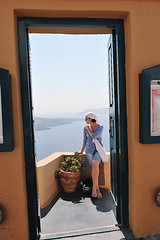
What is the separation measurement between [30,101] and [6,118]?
466mm

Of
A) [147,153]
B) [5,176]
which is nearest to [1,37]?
[5,176]

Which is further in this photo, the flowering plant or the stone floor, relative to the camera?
the flowering plant

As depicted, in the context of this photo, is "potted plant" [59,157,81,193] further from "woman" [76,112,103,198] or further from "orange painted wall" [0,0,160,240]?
"orange painted wall" [0,0,160,240]

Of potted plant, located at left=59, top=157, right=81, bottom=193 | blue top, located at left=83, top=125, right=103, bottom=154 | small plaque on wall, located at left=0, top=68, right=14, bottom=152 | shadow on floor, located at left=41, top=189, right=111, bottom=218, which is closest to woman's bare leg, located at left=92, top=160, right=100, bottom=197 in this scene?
shadow on floor, located at left=41, top=189, right=111, bottom=218

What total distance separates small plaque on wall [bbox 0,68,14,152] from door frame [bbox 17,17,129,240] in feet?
0.78

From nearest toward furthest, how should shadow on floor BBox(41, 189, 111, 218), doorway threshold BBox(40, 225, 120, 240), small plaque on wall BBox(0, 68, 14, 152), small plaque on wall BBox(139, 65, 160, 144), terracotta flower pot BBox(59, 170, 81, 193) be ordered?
1. small plaque on wall BBox(0, 68, 14, 152)
2. small plaque on wall BBox(139, 65, 160, 144)
3. doorway threshold BBox(40, 225, 120, 240)
4. shadow on floor BBox(41, 189, 111, 218)
5. terracotta flower pot BBox(59, 170, 81, 193)

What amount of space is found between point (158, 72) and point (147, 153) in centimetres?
110

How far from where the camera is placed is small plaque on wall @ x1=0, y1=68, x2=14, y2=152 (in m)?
2.08

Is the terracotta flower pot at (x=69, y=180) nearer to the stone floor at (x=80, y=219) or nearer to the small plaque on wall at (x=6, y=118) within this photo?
the stone floor at (x=80, y=219)

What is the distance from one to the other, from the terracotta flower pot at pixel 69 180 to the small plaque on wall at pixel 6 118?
2.13 m

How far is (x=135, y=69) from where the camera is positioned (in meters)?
2.30

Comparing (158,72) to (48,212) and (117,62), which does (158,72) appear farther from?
(48,212)

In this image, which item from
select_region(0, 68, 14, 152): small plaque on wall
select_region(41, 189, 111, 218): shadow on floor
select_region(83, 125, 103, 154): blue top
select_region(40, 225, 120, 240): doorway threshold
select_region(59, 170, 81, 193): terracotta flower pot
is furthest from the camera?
select_region(59, 170, 81, 193): terracotta flower pot

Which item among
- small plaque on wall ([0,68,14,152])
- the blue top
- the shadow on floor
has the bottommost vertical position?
the shadow on floor
